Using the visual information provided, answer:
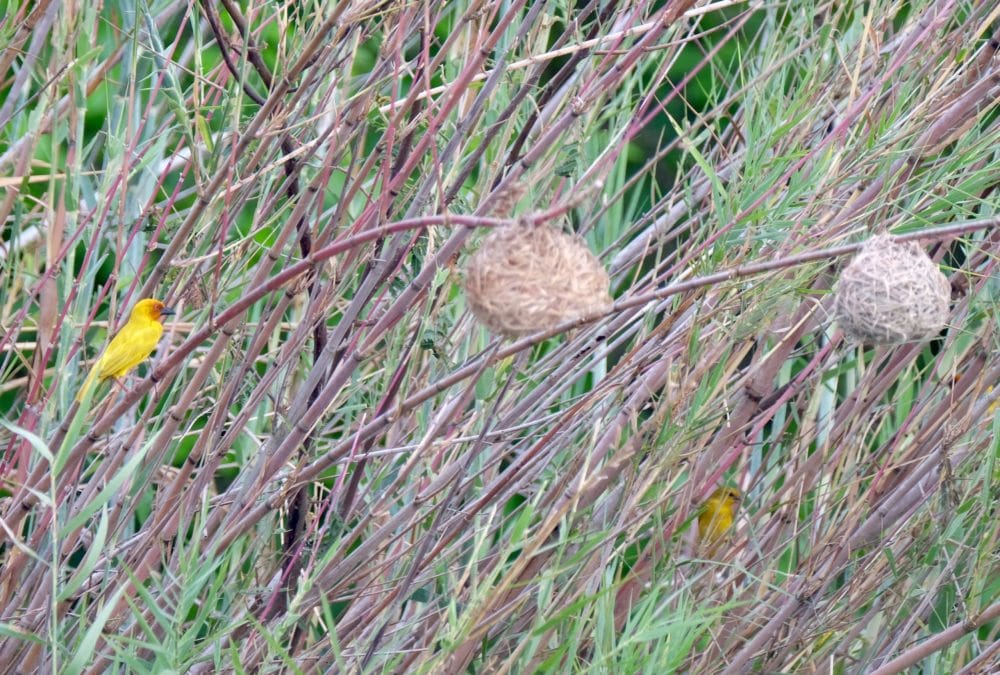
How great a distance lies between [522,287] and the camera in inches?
53.3

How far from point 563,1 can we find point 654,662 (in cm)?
104

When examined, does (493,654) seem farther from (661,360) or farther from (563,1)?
(563,1)

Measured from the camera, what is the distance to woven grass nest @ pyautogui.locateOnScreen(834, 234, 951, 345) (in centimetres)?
145

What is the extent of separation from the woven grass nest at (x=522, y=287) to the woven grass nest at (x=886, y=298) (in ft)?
1.04

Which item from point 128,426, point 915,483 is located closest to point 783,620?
point 915,483

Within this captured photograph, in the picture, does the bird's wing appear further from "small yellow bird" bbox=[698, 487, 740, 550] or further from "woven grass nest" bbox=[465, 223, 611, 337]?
"small yellow bird" bbox=[698, 487, 740, 550]

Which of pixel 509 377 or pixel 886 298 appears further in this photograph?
pixel 509 377

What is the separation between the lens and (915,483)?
2.06 m

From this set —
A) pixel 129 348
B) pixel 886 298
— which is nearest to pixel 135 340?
pixel 129 348

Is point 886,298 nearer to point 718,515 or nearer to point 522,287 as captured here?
point 522,287

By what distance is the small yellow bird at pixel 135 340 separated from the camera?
219 centimetres

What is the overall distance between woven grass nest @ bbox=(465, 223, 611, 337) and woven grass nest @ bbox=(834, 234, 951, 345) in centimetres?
32

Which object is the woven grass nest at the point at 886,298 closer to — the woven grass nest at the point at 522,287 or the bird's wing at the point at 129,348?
the woven grass nest at the point at 522,287

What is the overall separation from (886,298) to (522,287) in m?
0.48
